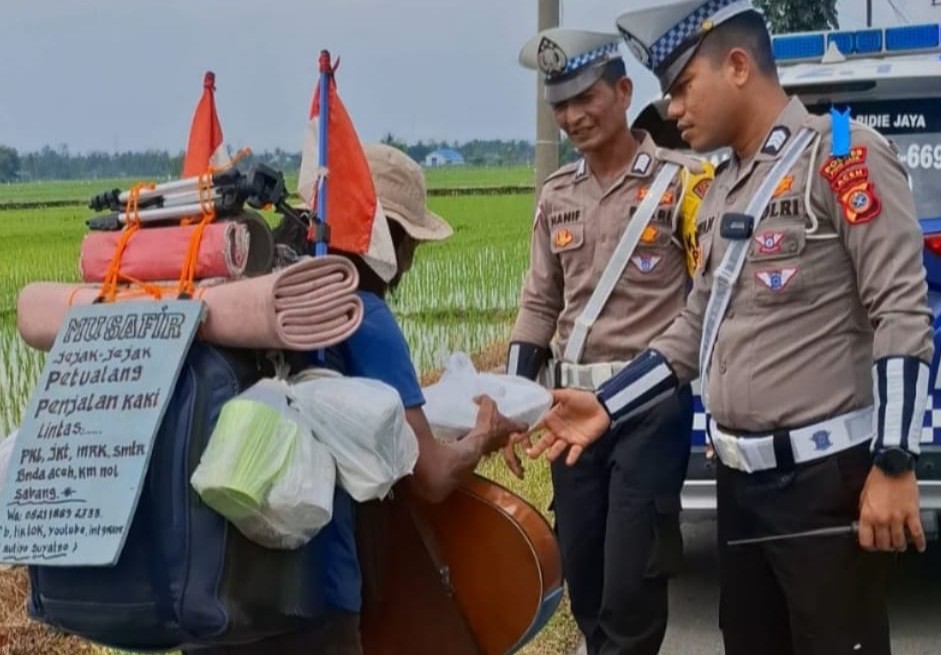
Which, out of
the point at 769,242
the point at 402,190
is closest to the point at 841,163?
the point at 769,242

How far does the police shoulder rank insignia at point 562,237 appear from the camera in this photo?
12.5 ft

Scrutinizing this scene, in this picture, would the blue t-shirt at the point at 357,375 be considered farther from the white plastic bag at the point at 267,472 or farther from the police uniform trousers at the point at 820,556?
the police uniform trousers at the point at 820,556

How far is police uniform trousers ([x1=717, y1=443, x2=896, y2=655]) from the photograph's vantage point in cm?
268

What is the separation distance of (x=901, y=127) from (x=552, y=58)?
143 cm

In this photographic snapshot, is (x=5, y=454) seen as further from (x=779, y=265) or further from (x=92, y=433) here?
(x=779, y=265)

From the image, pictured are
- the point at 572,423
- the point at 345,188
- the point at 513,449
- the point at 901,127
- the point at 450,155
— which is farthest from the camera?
the point at 450,155

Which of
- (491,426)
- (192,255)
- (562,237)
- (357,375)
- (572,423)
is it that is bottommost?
(572,423)

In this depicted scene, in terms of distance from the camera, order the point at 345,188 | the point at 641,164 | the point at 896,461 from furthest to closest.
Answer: the point at 641,164
the point at 345,188
the point at 896,461

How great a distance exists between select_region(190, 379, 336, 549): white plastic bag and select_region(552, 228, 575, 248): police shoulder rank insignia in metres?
1.70

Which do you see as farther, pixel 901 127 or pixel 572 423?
pixel 901 127

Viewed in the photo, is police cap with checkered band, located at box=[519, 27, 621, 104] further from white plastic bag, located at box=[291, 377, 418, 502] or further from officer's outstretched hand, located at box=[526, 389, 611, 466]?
white plastic bag, located at box=[291, 377, 418, 502]

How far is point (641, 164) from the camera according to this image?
3.75 metres

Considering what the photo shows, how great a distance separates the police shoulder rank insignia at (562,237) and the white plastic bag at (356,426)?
5.16 ft

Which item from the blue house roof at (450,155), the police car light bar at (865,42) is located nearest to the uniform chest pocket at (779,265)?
the police car light bar at (865,42)
